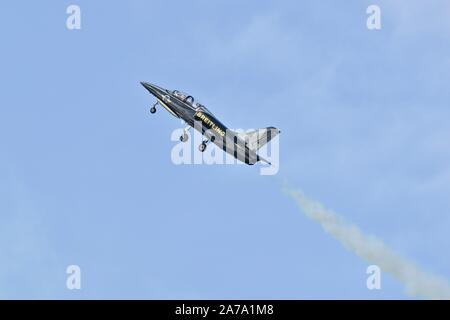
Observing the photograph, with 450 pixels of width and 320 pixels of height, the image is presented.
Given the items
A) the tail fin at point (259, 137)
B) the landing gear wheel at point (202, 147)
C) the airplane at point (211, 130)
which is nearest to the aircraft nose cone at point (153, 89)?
the airplane at point (211, 130)

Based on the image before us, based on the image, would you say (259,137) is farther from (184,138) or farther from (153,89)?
(153,89)

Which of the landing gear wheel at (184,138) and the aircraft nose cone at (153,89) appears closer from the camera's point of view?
the landing gear wheel at (184,138)

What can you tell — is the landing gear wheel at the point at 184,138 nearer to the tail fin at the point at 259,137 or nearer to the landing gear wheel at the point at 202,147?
the landing gear wheel at the point at 202,147

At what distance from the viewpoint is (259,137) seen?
132750 millimetres

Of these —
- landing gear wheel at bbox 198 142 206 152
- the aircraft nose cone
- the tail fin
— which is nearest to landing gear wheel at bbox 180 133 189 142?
landing gear wheel at bbox 198 142 206 152

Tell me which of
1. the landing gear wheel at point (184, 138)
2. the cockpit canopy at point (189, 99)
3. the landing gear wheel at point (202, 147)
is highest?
the cockpit canopy at point (189, 99)

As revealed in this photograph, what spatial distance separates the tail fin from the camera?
5221 inches

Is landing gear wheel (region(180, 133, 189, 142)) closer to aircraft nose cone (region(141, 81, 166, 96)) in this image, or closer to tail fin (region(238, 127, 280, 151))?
tail fin (region(238, 127, 280, 151))

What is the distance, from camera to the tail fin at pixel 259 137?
13262 centimetres

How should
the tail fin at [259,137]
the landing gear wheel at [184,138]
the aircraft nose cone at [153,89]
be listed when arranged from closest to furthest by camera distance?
the landing gear wheel at [184,138], the tail fin at [259,137], the aircraft nose cone at [153,89]

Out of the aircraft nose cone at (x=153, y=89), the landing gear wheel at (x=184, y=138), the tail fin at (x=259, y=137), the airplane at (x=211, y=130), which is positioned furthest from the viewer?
the aircraft nose cone at (x=153, y=89)
